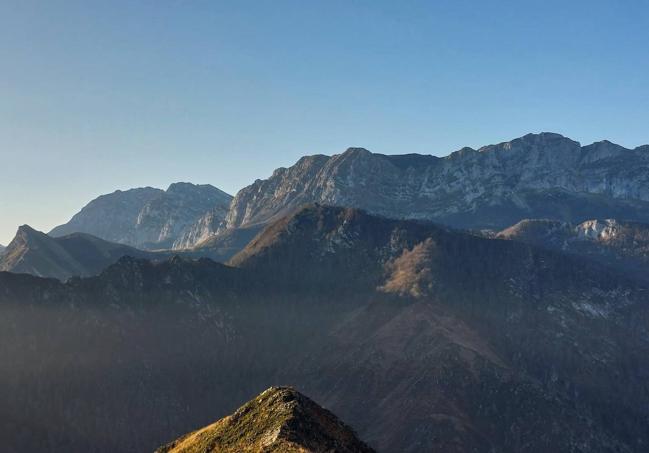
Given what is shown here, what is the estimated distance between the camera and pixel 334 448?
5999 inches

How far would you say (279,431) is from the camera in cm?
15162

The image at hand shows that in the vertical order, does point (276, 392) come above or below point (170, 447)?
above

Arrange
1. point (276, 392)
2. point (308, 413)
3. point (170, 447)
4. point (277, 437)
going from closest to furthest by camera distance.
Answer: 1. point (277, 437)
2. point (308, 413)
3. point (276, 392)
4. point (170, 447)

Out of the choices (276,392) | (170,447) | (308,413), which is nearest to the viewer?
(308,413)

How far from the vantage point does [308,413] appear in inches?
6368

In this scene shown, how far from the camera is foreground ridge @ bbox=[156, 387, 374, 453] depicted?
150 meters

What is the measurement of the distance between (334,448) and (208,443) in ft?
102

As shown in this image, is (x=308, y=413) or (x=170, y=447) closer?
(x=308, y=413)

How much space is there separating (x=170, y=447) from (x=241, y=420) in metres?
32.5

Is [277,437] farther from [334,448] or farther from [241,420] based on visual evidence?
[241,420]

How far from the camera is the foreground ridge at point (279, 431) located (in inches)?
5901

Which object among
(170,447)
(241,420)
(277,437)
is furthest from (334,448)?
(170,447)

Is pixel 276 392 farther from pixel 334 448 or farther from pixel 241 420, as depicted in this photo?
pixel 334 448

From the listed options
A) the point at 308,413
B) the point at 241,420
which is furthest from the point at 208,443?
the point at 308,413
